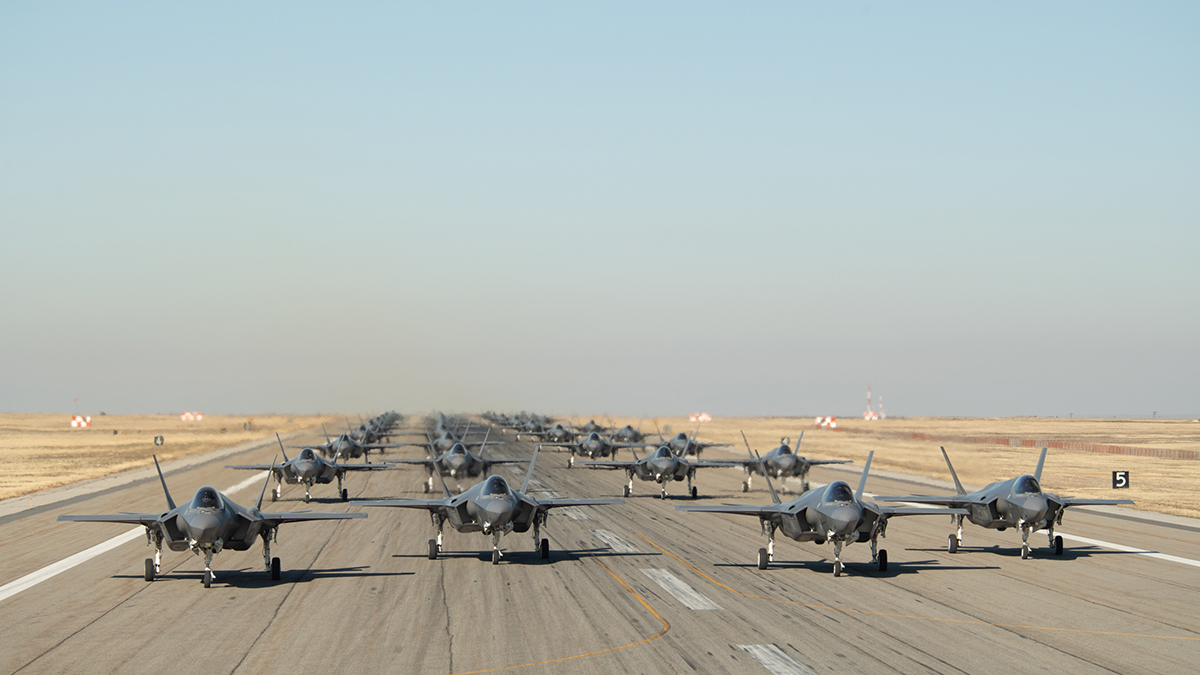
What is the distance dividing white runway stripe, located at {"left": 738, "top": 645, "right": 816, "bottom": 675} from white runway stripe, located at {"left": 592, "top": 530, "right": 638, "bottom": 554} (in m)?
13.7

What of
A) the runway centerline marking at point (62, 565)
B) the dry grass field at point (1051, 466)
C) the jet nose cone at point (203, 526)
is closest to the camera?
the jet nose cone at point (203, 526)

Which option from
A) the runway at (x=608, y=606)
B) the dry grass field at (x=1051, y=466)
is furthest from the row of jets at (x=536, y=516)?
the dry grass field at (x=1051, y=466)

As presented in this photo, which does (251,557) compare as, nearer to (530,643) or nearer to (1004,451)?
(530,643)

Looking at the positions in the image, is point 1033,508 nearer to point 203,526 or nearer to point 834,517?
point 834,517

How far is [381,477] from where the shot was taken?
6481cm

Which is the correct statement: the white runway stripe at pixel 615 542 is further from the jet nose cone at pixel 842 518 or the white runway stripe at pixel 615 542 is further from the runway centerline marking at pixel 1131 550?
the runway centerline marking at pixel 1131 550

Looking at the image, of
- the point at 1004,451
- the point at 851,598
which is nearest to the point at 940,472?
the point at 1004,451

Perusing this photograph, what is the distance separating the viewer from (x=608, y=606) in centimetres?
2292

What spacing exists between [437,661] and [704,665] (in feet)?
16.8

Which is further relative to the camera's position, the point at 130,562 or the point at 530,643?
the point at 130,562

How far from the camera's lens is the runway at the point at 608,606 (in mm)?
17906

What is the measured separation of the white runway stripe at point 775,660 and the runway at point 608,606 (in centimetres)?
6

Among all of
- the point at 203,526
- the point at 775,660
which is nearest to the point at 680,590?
the point at 775,660

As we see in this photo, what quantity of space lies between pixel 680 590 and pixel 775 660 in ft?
24.7
